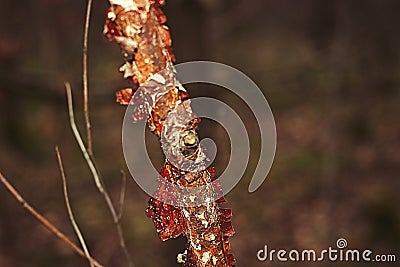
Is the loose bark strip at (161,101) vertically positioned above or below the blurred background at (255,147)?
below

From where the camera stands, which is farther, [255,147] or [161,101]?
[255,147]

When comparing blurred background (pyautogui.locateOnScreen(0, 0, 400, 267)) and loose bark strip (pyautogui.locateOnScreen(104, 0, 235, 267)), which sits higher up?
blurred background (pyautogui.locateOnScreen(0, 0, 400, 267))

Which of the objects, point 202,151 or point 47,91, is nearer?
point 202,151

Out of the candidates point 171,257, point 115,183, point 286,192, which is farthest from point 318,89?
point 171,257

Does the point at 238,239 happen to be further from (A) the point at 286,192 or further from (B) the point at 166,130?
(B) the point at 166,130

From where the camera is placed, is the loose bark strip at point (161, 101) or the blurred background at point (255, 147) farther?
the blurred background at point (255, 147)

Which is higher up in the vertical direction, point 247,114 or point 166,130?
point 247,114

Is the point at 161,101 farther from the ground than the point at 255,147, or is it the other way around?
the point at 255,147

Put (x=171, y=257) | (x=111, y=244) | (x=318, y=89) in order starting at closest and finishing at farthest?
1. (x=171, y=257)
2. (x=111, y=244)
3. (x=318, y=89)
